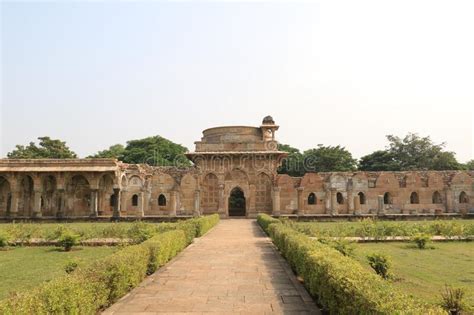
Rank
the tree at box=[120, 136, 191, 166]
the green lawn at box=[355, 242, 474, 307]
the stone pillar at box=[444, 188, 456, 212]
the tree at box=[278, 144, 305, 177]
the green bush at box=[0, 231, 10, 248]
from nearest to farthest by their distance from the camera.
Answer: the green lawn at box=[355, 242, 474, 307] < the green bush at box=[0, 231, 10, 248] < the stone pillar at box=[444, 188, 456, 212] < the tree at box=[278, 144, 305, 177] < the tree at box=[120, 136, 191, 166]

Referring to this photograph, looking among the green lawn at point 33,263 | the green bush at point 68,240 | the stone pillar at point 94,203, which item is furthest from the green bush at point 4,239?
the stone pillar at point 94,203

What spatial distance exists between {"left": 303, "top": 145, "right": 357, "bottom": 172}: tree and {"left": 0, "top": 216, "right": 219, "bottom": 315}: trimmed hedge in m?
39.1

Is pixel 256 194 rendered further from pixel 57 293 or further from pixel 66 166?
pixel 57 293

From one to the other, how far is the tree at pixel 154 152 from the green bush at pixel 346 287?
4635cm

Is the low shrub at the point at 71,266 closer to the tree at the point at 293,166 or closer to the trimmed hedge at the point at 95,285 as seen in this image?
the trimmed hedge at the point at 95,285

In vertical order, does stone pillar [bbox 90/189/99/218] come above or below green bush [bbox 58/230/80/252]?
above

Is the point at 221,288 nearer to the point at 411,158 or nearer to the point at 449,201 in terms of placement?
the point at 449,201

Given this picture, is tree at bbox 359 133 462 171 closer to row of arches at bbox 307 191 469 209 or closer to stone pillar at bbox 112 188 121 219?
row of arches at bbox 307 191 469 209

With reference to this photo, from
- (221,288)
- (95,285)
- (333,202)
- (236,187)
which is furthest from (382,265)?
(236,187)

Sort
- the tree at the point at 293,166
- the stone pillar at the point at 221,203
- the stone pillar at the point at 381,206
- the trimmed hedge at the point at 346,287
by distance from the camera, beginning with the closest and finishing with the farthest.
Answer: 1. the trimmed hedge at the point at 346,287
2. the stone pillar at the point at 381,206
3. the stone pillar at the point at 221,203
4. the tree at the point at 293,166

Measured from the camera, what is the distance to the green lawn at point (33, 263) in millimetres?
8383

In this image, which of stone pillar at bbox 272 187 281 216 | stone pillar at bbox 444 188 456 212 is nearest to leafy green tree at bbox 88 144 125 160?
stone pillar at bbox 272 187 281 216

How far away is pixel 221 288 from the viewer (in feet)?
25.1

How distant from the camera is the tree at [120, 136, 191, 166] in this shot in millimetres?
53000
